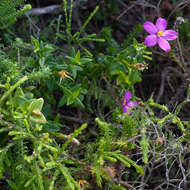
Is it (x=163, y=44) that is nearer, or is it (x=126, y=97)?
(x=126, y=97)

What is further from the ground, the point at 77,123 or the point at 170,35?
the point at 170,35

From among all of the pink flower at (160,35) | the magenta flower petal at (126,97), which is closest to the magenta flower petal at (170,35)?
the pink flower at (160,35)

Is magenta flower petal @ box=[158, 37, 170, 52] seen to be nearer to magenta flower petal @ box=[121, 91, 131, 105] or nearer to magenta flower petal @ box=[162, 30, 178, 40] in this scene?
magenta flower petal @ box=[162, 30, 178, 40]

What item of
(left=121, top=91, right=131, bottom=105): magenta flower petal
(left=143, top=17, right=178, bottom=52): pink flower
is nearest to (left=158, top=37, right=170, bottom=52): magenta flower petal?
(left=143, top=17, right=178, bottom=52): pink flower

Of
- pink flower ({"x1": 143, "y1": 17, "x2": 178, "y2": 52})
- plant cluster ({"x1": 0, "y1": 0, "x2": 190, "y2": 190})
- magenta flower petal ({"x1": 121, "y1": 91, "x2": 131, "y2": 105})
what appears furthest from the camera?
pink flower ({"x1": 143, "y1": 17, "x2": 178, "y2": 52})

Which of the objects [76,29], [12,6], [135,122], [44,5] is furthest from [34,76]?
[44,5]

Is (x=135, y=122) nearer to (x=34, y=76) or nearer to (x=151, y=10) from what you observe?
(x=34, y=76)

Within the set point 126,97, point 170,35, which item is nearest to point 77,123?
point 126,97

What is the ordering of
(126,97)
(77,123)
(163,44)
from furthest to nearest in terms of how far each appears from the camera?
(77,123) → (163,44) → (126,97)

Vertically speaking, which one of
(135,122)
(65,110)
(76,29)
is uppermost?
(76,29)

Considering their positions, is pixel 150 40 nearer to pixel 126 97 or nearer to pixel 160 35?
pixel 160 35

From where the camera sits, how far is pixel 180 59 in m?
2.39

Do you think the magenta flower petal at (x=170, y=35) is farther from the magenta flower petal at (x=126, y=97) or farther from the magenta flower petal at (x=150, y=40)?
the magenta flower petal at (x=126, y=97)

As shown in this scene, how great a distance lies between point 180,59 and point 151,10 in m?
0.70
